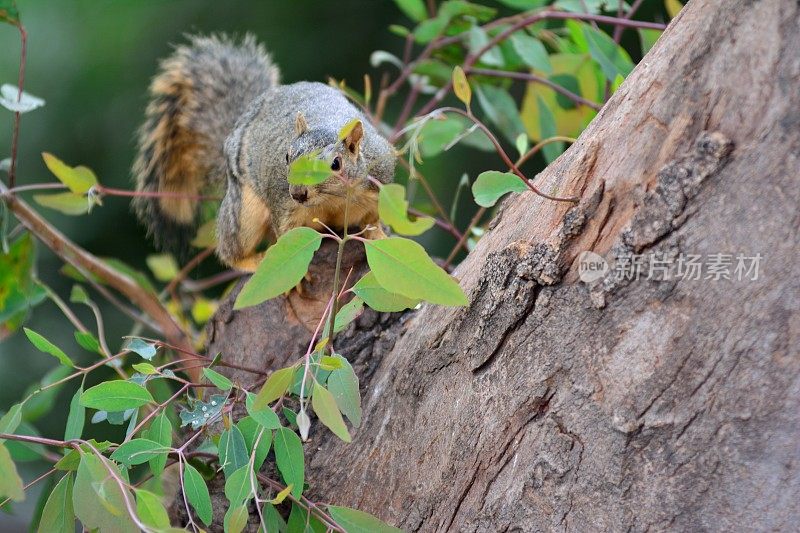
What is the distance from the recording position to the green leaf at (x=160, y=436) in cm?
83

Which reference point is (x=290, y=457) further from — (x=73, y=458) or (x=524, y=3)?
(x=524, y=3)

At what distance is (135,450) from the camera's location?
80cm

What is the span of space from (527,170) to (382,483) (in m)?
1.69

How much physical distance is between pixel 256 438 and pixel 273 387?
0.10m

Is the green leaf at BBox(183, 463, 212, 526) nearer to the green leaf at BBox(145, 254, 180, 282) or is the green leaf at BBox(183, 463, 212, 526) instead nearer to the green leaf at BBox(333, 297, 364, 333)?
the green leaf at BBox(333, 297, 364, 333)

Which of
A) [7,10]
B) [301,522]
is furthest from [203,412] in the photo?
[7,10]

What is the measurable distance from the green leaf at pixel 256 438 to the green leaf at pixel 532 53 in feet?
2.52

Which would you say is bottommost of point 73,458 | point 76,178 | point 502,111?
point 502,111

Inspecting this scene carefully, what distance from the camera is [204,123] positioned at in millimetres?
1608

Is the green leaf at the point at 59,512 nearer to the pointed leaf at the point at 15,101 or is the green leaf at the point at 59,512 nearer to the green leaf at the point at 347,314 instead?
the green leaf at the point at 347,314

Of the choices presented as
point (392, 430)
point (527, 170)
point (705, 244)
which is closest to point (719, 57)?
point (705, 244)

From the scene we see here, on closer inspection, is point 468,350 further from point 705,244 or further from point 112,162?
point 112,162

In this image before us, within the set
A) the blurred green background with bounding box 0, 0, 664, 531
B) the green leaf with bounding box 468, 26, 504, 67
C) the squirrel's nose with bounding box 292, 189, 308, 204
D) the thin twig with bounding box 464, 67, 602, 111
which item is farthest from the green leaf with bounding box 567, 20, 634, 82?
the blurred green background with bounding box 0, 0, 664, 531

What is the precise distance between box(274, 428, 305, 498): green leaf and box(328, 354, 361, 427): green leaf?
0.21 ft
